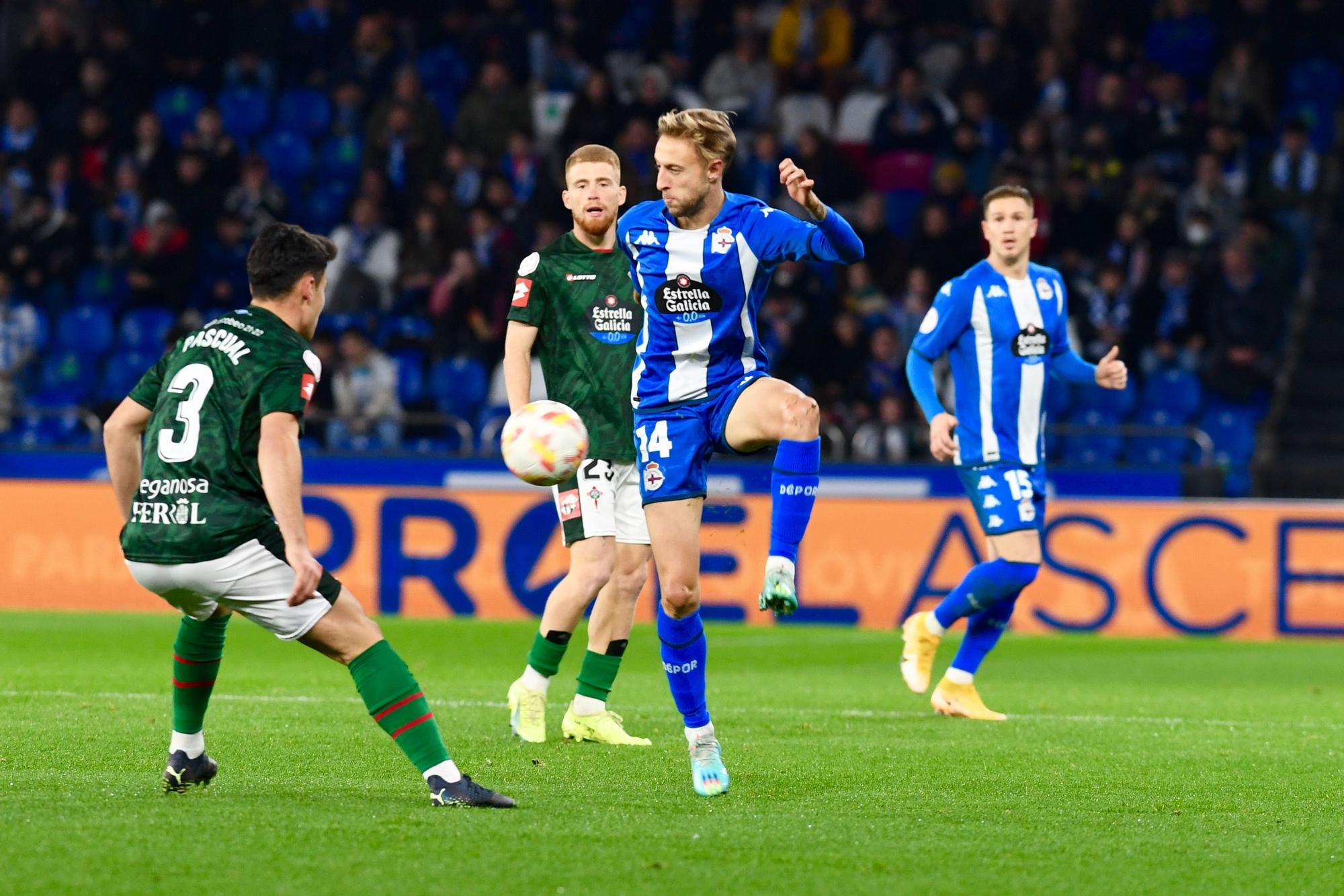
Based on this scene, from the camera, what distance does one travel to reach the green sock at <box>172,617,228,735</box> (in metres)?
5.73

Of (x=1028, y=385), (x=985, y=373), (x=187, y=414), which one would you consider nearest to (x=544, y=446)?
(x=187, y=414)

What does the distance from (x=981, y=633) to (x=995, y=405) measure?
42.8 inches

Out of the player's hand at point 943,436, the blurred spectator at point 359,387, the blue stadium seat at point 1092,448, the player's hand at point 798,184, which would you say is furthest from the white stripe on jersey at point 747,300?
the blurred spectator at point 359,387

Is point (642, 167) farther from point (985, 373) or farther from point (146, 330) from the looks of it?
point (985, 373)

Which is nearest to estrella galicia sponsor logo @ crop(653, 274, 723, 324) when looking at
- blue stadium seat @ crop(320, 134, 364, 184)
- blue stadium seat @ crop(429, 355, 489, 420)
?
blue stadium seat @ crop(429, 355, 489, 420)

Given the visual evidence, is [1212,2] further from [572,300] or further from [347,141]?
[572,300]

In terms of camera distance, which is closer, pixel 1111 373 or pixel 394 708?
pixel 394 708

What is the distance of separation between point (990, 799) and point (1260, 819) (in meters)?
0.81

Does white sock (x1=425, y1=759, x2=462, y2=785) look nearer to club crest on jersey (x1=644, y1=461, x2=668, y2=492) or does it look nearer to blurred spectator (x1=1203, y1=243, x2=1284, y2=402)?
club crest on jersey (x1=644, y1=461, x2=668, y2=492)

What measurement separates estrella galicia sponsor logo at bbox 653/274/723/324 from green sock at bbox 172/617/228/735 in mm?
1740

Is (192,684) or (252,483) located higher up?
(252,483)

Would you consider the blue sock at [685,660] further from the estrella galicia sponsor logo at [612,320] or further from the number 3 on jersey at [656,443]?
the estrella galicia sponsor logo at [612,320]

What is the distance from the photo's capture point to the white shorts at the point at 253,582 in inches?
205

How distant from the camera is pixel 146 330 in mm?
18359
